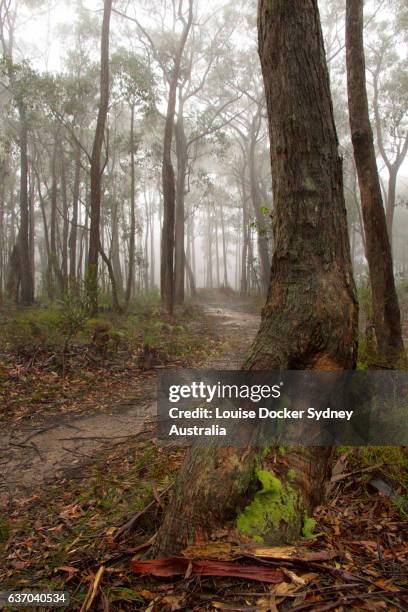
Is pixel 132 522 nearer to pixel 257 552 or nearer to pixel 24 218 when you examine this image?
pixel 257 552

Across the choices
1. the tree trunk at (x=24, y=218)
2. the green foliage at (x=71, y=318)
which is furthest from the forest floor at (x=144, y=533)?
the tree trunk at (x=24, y=218)

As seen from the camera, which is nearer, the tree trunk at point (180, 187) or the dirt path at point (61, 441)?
the dirt path at point (61, 441)

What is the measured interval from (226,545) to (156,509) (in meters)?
0.59

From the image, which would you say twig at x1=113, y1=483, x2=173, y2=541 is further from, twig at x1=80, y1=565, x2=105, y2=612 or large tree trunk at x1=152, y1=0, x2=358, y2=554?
large tree trunk at x1=152, y1=0, x2=358, y2=554

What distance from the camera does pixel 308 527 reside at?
1973mm

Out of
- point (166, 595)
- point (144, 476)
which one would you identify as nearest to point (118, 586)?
point (166, 595)

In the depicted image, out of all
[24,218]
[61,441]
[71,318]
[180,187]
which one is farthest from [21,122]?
[61,441]

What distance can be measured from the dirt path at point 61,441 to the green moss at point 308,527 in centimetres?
205

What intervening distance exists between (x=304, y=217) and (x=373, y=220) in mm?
2574

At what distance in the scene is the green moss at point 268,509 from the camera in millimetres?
1914

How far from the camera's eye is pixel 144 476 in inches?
119

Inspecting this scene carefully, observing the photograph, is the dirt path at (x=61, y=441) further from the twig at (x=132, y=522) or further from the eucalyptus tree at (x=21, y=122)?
the eucalyptus tree at (x=21, y=122)

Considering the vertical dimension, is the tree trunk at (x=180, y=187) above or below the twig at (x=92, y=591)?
above

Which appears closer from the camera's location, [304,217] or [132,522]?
[132,522]
